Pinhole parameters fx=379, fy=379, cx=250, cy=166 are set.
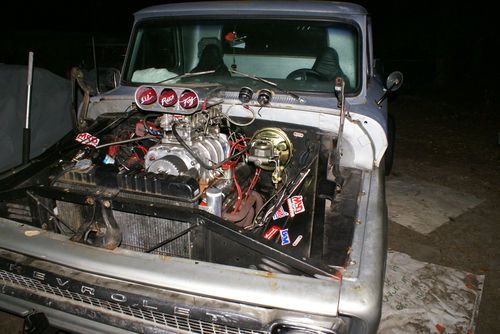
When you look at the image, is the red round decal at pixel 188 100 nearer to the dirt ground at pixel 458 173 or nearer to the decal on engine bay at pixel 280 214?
the decal on engine bay at pixel 280 214

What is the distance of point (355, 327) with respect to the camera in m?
1.51

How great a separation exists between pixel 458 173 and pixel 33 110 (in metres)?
5.66

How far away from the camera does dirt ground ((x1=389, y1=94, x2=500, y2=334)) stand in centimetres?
337

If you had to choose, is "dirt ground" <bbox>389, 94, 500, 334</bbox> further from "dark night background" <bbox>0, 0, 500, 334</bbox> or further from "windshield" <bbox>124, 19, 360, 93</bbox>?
"windshield" <bbox>124, 19, 360, 93</bbox>

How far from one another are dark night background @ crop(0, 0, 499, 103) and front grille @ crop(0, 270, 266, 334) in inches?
292

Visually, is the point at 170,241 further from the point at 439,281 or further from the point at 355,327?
the point at 439,281

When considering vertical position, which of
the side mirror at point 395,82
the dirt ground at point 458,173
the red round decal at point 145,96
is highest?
the side mirror at point 395,82

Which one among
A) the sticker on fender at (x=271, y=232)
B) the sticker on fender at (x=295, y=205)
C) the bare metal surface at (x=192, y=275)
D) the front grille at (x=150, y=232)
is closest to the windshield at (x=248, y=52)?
the sticker on fender at (x=295, y=205)

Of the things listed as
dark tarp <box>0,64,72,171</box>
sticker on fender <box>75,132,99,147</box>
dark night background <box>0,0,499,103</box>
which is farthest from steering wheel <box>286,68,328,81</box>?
dark night background <box>0,0,499,103</box>

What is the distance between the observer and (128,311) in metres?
1.82

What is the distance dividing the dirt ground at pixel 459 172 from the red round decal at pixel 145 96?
259 centimetres

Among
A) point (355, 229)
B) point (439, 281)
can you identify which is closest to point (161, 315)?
point (355, 229)

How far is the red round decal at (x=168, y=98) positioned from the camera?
7.30 ft

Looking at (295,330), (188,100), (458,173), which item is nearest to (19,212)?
(188,100)
